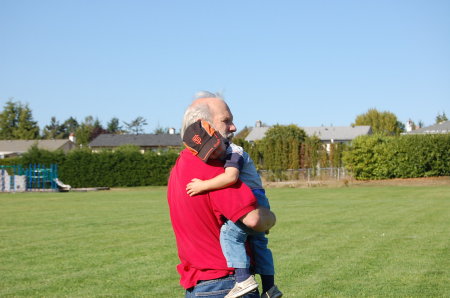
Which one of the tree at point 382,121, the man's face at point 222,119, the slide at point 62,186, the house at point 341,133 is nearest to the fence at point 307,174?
the slide at point 62,186

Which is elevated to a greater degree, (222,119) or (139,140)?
(139,140)

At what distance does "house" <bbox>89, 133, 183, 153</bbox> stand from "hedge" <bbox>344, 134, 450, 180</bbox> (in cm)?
5846

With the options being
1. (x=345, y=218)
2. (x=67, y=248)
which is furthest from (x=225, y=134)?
(x=345, y=218)

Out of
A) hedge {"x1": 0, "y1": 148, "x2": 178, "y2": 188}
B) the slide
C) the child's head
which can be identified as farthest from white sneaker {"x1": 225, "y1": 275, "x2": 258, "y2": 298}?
hedge {"x1": 0, "y1": 148, "x2": 178, "y2": 188}

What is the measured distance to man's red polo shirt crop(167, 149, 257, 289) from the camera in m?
3.07

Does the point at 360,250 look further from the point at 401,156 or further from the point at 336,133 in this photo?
the point at 336,133

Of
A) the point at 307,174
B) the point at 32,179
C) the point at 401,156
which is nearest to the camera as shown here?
the point at 401,156

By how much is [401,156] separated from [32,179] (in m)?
27.6

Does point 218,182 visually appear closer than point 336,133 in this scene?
Yes

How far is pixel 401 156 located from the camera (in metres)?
41.6

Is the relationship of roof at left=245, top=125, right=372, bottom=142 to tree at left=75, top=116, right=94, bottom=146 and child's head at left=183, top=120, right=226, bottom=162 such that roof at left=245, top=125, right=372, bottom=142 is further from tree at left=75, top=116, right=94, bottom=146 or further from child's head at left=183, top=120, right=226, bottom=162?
child's head at left=183, top=120, right=226, bottom=162

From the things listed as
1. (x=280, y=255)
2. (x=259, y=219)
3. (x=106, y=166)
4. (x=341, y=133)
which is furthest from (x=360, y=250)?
(x=341, y=133)

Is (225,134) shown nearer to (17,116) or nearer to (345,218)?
(345,218)

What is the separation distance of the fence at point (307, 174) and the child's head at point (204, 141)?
43221 millimetres
